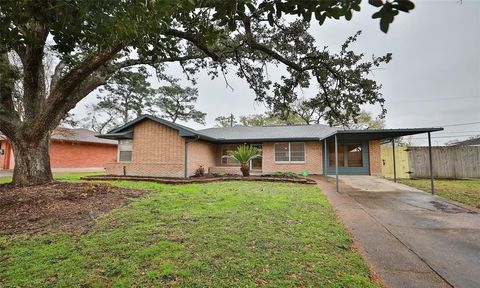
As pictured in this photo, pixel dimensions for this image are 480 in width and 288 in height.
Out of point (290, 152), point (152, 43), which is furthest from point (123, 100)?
point (152, 43)

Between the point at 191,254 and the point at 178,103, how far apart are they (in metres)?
30.2

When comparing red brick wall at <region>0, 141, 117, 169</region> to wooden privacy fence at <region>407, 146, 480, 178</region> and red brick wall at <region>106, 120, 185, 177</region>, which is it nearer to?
red brick wall at <region>106, 120, 185, 177</region>

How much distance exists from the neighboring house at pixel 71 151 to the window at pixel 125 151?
6377mm

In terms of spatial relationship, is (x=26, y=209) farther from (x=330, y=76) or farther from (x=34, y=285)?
(x=330, y=76)

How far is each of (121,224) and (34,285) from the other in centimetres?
202

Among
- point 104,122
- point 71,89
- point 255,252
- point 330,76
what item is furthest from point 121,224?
point 104,122

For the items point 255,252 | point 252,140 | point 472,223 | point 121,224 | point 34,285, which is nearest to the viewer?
point 34,285

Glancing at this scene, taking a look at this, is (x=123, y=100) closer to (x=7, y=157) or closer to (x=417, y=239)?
(x=7, y=157)

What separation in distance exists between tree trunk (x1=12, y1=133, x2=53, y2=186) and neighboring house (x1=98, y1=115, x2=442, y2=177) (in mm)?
5975

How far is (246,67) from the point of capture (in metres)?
7.26

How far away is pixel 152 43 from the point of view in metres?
4.46

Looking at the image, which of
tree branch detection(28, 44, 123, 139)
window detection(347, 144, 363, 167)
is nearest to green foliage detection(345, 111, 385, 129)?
window detection(347, 144, 363, 167)

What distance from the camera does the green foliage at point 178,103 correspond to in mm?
31167

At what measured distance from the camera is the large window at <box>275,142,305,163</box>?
16734 mm
